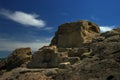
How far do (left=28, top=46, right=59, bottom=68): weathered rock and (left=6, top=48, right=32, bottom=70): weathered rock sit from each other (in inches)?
166

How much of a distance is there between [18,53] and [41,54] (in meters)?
7.43

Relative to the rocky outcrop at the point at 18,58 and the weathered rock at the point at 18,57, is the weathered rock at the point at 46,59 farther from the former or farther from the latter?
the weathered rock at the point at 18,57

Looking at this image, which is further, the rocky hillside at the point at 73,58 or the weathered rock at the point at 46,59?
the weathered rock at the point at 46,59

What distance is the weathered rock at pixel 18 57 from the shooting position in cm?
3734

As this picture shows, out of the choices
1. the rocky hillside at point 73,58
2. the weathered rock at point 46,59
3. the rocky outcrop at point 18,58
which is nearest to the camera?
the rocky hillside at point 73,58

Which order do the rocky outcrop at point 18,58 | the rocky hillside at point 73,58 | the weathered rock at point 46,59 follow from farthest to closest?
the rocky outcrop at point 18,58 → the weathered rock at point 46,59 → the rocky hillside at point 73,58

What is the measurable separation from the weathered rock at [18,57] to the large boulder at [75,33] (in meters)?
5.06

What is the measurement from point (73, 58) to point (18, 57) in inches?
546

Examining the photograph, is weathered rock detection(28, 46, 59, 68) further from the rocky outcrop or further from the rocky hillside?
the rocky outcrop

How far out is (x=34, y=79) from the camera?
25.1m

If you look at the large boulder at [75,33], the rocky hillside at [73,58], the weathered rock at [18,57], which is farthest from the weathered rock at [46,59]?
the large boulder at [75,33]

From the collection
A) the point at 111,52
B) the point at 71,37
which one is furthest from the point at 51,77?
the point at 71,37

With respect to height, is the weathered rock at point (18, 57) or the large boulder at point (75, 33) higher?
the large boulder at point (75, 33)

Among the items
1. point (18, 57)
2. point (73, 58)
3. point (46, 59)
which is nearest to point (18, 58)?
point (18, 57)
